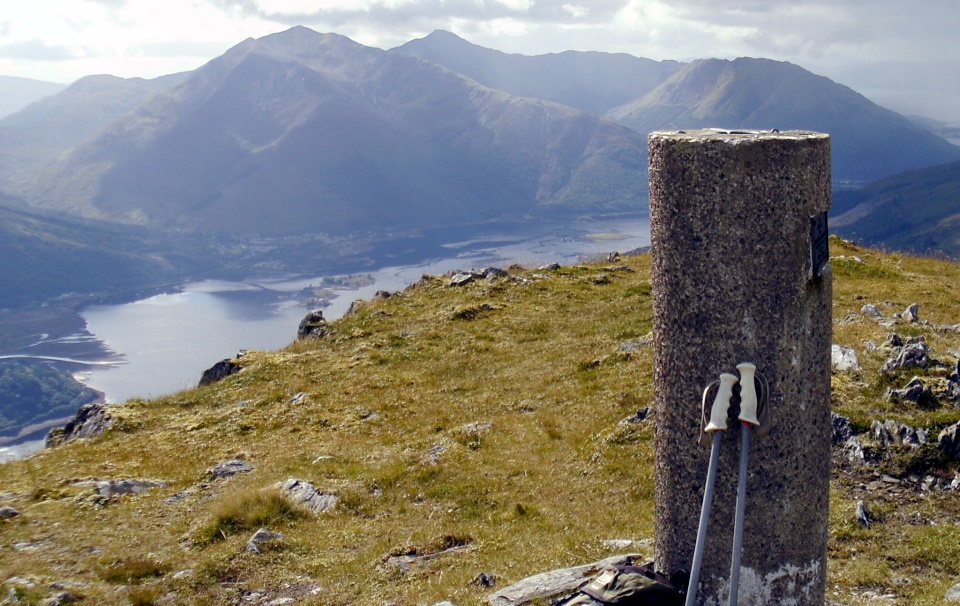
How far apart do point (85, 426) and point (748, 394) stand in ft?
75.0

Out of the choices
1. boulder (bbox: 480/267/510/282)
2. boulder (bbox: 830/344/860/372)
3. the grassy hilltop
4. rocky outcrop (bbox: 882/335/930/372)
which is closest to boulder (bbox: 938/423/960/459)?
the grassy hilltop

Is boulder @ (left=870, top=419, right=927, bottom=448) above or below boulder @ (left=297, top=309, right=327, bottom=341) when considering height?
above

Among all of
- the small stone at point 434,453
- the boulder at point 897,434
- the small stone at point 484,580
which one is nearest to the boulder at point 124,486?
the small stone at point 434,453

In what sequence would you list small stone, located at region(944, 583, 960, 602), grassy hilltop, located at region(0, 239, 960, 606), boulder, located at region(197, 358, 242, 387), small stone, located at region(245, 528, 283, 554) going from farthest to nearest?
boulder, located at region(197, 358, 242, 387)
small stone, located at region(245, 528, 283, 554)
grassy hilltop, located at region(0, 239, 960, 606)
small stone, located at region(944, 583, 960, 602)

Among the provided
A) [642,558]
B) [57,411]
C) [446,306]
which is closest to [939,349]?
[642,558]

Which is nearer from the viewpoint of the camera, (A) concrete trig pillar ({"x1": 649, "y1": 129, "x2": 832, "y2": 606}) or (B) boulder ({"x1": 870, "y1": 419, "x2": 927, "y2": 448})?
(A) concrete trig pillar ({"x1": 649, "y1": 129, "x2": 832, "y2": 606})

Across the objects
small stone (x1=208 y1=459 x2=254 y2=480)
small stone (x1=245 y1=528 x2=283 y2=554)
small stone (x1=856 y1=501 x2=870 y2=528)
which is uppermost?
small stone (x1=856 y1=501 x2=870 y2=528)

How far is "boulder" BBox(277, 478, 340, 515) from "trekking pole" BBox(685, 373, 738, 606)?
30.2ft

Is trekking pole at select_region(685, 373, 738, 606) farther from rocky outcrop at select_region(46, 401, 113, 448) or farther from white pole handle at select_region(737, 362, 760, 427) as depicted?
rocky outcrop at select_region(46, 401, 113, 448)

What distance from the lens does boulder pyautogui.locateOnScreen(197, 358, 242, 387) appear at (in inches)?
1081

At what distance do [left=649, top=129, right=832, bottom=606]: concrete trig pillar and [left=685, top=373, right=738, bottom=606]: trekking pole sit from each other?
14 centimetres

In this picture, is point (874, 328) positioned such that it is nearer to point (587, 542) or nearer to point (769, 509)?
point (587, 542)

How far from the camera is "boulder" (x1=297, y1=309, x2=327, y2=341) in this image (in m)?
31.0

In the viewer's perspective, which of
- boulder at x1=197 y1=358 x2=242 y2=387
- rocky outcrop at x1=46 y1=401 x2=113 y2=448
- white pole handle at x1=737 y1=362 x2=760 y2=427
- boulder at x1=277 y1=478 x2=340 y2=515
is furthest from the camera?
boulder at x1=197 y1=358 x2=242 y2=387
